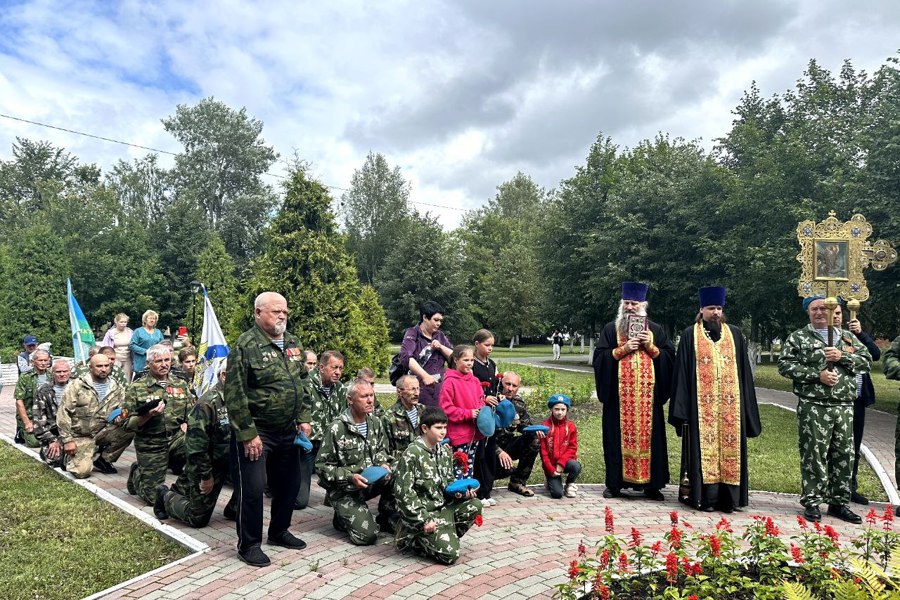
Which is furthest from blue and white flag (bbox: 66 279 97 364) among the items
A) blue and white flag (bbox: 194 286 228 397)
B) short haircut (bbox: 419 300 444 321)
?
short haircut (bbox: 419 300 444 321)

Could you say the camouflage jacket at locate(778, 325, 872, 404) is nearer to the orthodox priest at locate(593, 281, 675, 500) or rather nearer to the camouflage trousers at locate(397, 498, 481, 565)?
the orthodox priest at locate(593, 281, 675, 500)

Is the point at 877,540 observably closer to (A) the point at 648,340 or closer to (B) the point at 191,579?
(A) the point at 648,340

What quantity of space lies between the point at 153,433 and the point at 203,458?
1.24 m

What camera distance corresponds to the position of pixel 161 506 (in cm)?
603

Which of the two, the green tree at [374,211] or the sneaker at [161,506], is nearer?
the sneaker at [161,506]

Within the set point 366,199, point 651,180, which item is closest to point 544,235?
point 651,180

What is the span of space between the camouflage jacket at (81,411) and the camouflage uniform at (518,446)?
4.36 m

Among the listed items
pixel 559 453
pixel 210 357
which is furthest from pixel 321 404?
pixel 559 453

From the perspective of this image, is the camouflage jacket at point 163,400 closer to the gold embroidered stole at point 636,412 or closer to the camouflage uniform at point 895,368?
the gold embroidered stole at point 636,412

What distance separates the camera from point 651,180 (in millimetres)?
25812

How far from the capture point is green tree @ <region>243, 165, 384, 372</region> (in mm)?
14766

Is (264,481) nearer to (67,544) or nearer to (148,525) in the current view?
(148,525)

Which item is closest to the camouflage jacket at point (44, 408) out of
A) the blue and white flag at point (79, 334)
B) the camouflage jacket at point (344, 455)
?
the blue and white flag at point (79, 334)

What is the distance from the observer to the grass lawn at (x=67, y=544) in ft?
15.1
